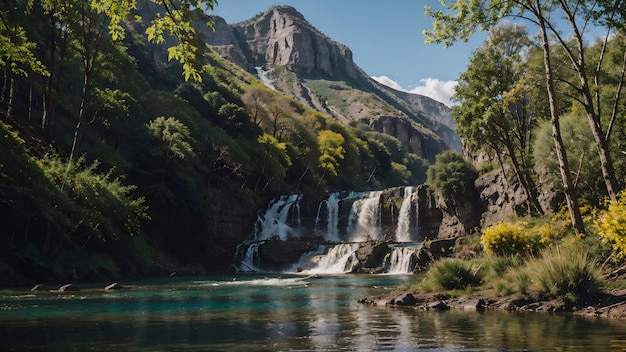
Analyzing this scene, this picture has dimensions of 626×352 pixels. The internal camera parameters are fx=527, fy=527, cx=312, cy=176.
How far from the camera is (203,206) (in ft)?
170

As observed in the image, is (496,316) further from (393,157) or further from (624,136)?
(393,157)

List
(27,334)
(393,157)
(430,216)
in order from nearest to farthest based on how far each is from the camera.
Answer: (27,334), (430,216), (393,157)

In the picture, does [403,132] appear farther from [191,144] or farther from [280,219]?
[191,144]

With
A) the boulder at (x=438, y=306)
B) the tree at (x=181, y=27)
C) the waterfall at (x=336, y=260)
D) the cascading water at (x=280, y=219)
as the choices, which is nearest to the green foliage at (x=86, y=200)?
the waterfall at (x=336, y=260)

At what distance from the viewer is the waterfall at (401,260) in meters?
42.2

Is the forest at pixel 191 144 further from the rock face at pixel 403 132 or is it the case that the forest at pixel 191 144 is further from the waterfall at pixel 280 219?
the rock face at pixel 403 132

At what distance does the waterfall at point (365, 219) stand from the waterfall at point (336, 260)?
45.1 feet

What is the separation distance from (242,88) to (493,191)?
79806 mm

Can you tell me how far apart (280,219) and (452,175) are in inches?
824

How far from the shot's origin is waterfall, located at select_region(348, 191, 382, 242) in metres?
61.2

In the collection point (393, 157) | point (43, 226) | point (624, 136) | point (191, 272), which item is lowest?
point (191, 272)

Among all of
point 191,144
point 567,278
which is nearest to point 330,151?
point 191,144

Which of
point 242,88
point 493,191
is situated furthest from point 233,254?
point 242,88

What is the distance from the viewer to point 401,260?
43.1 m
